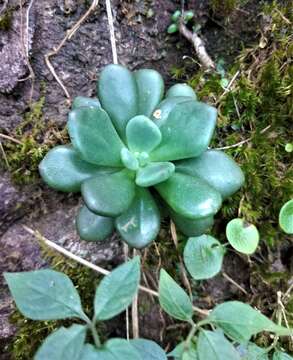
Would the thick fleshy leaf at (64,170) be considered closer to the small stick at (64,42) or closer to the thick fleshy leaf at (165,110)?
the thick fleshy leaf at (165,110)

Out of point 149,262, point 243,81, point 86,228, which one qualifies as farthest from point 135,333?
point 243,81

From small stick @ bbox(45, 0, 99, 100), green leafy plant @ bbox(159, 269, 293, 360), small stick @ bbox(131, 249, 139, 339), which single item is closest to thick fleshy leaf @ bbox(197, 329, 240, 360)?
green leafy plant @ bbox(159, 269, 293, 360)

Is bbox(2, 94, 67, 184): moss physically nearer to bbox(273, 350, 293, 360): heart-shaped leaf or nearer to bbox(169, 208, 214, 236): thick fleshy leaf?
bbox(169, 208, 214, 236): thick fleshy leaf

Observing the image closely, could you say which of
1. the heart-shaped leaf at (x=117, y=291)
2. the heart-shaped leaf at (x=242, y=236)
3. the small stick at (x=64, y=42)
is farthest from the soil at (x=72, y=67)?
the heart-shaped leaf at (x=117, y=291)

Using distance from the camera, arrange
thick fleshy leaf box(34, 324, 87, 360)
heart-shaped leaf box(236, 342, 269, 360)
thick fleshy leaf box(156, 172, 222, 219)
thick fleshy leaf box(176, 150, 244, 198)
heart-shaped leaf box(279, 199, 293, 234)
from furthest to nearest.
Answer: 1. heart-shaped leaf box(279, 199, 293, 234)
2. heart-shaped leaf box(236, 342, 269, 360)
3. thick fleshy leaf box(176, 150, 244, 198)
4. thick fleshy leaf box(156, 172, 222, 219)
5. thick fleshy leaf box(34, 324, 87, 360)

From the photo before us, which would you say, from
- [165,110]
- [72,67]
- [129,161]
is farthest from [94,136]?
[72,67]

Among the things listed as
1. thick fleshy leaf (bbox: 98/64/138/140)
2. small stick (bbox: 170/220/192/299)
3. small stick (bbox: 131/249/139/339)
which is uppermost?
thick fleshy leaf (bbox: 98/64/138/140)

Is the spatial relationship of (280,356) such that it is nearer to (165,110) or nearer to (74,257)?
(74,257)
